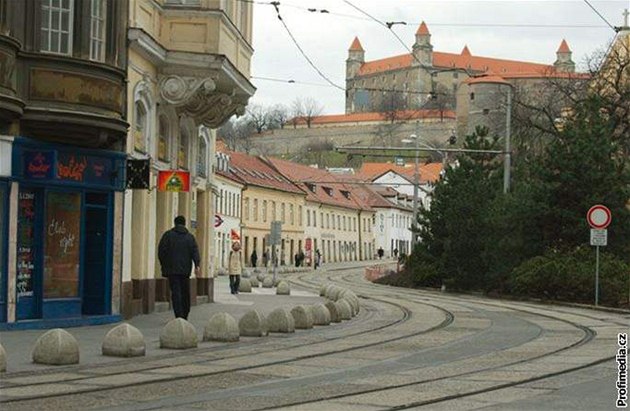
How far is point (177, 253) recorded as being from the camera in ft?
66.6

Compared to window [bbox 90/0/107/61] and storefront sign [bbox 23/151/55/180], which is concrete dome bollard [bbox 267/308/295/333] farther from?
window [bbox 90/0/107/61]

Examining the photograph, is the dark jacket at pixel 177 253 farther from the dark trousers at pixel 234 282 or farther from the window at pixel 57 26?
the dark trousers at pixel 234 282

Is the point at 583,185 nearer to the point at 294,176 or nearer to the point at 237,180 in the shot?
the point at 237,180

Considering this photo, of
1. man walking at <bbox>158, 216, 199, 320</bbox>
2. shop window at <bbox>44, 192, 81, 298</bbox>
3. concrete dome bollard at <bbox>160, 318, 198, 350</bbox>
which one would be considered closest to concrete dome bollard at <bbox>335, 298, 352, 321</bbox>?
man walking at <bbox>158, 216, 199, 320</bbox>

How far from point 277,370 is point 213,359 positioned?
66.8 inches

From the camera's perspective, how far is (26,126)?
20500mm

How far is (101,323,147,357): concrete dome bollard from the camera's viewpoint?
16.1 meters

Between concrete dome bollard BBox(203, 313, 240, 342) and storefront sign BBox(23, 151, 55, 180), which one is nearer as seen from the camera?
concrete dome bollard BBox(203, 313, 240, 342)

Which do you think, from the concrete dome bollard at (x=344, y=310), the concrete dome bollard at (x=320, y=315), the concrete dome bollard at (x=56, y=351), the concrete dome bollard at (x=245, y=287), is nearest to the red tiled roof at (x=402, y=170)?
the concrete dome bollard at (x=245, y=287)

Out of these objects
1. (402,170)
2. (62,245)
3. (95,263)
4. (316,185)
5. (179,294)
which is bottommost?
(179,294)

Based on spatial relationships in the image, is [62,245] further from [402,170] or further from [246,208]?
[402,170]

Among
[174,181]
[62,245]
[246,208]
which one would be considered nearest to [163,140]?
[174,181]

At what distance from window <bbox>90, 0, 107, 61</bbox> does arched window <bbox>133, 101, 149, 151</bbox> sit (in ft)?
8.72

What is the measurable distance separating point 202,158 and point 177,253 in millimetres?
12098
